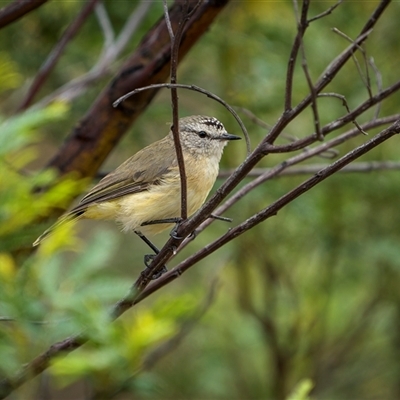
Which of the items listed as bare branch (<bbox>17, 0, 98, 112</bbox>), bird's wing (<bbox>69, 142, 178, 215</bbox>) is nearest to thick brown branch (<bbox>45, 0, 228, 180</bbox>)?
bird's wing (<bbox>69, 142, 178, 215</bbox>)

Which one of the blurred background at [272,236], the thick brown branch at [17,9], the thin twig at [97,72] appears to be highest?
the thick brown branch at [17,9]

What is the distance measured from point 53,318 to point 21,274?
0.19 metres

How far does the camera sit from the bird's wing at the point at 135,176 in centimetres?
351

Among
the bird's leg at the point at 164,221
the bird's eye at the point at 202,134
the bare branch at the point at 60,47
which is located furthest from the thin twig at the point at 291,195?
the bare branch at the point at 60,47

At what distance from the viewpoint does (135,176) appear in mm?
3582

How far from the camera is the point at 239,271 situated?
5805 mm

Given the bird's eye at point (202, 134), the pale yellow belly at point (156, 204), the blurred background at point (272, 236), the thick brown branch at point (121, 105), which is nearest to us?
the pale yellow belly at point (156, 204)

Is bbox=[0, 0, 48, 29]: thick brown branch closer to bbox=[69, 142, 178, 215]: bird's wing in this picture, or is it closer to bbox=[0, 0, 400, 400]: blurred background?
bbox=[69, 142, 178, 215]: bird's wing

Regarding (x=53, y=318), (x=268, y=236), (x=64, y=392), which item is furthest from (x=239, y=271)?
(x=53, y=318)

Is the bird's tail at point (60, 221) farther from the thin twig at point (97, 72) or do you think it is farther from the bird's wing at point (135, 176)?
the thin twig at point (97, 72)

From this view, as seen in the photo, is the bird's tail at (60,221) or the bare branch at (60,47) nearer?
the bird's tail at (60,221)

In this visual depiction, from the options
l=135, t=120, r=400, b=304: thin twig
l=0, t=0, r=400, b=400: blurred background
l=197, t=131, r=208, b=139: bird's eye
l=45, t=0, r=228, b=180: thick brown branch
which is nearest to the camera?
l=135, t=120, r=400, b=304: thin twig

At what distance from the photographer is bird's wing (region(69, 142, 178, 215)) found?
11.5ft

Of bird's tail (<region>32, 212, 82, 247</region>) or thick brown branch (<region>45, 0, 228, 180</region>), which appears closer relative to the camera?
bird's tail (<region>32, 212, 82, 247</region>)
